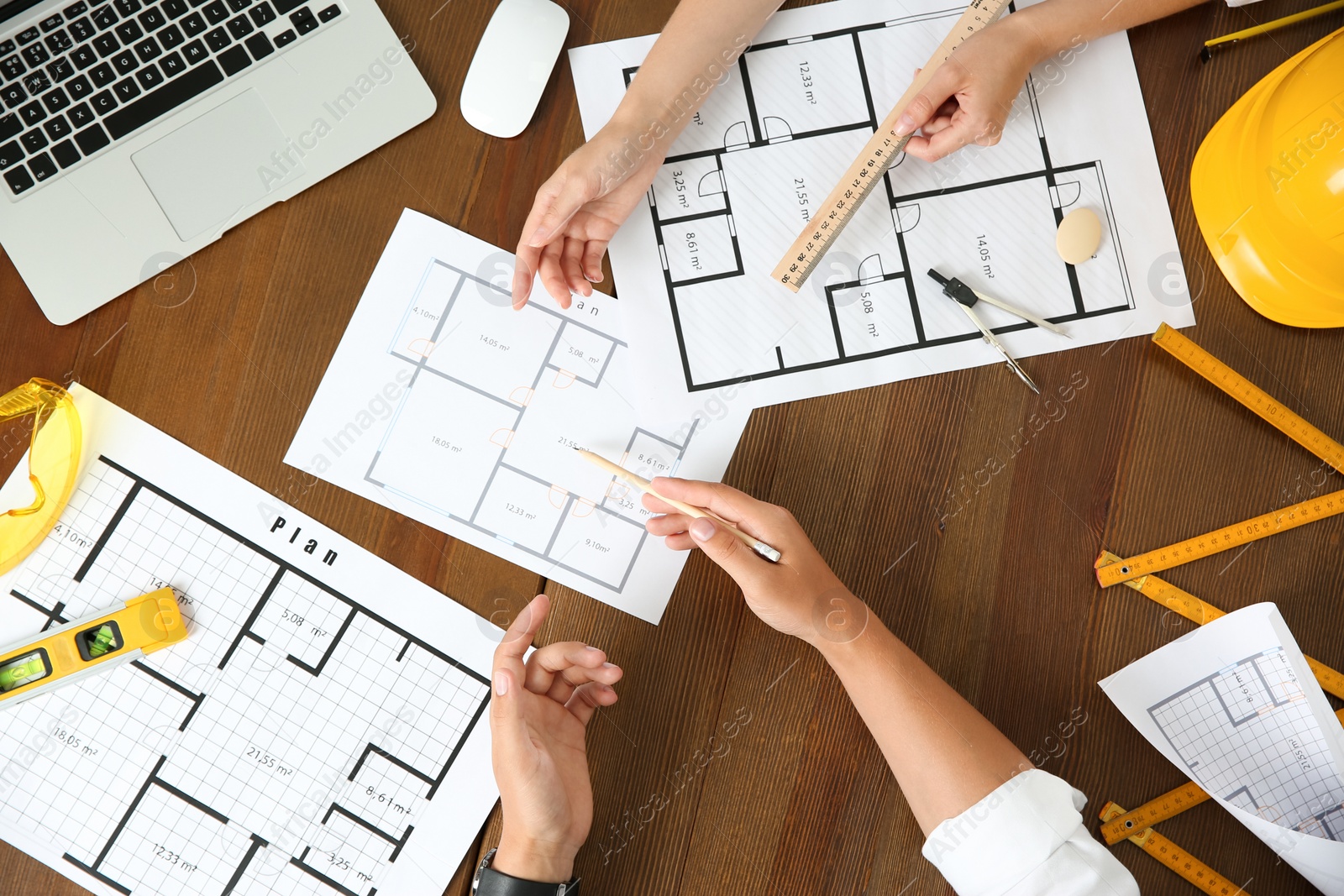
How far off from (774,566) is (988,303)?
1.37 ft

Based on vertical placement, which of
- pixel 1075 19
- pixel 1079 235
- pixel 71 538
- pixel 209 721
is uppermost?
pixel 1075 19

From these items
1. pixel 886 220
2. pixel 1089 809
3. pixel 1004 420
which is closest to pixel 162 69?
pixel 886 220

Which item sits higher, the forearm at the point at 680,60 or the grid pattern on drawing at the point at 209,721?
the forearm at the point at 680,60

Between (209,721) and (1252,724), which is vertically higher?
(1252,724)

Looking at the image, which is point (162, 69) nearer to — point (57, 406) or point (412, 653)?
point (57, 406)

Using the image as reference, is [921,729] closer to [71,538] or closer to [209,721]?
[209,721]

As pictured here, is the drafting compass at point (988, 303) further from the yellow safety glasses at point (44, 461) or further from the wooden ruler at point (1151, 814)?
Result: the yellow safety glasses at point (44, 461)

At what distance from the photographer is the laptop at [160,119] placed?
89 cm

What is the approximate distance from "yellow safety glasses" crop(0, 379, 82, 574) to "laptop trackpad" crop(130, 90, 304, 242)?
234 millimetres

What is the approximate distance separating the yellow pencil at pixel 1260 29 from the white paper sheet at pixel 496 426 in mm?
743

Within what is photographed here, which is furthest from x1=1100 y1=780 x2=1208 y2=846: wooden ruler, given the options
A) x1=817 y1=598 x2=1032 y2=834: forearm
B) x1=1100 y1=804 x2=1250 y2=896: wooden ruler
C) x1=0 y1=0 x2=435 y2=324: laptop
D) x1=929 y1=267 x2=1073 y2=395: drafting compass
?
x1=0 y1=0 x2=435 y2=324: laptop

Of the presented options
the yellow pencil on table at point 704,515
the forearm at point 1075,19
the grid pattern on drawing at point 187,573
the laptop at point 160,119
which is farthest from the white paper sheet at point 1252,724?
the laptop at point 160,119

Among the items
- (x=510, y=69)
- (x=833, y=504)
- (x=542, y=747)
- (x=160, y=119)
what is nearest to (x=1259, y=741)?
(x=833, y=504)

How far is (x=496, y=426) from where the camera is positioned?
941 mm
